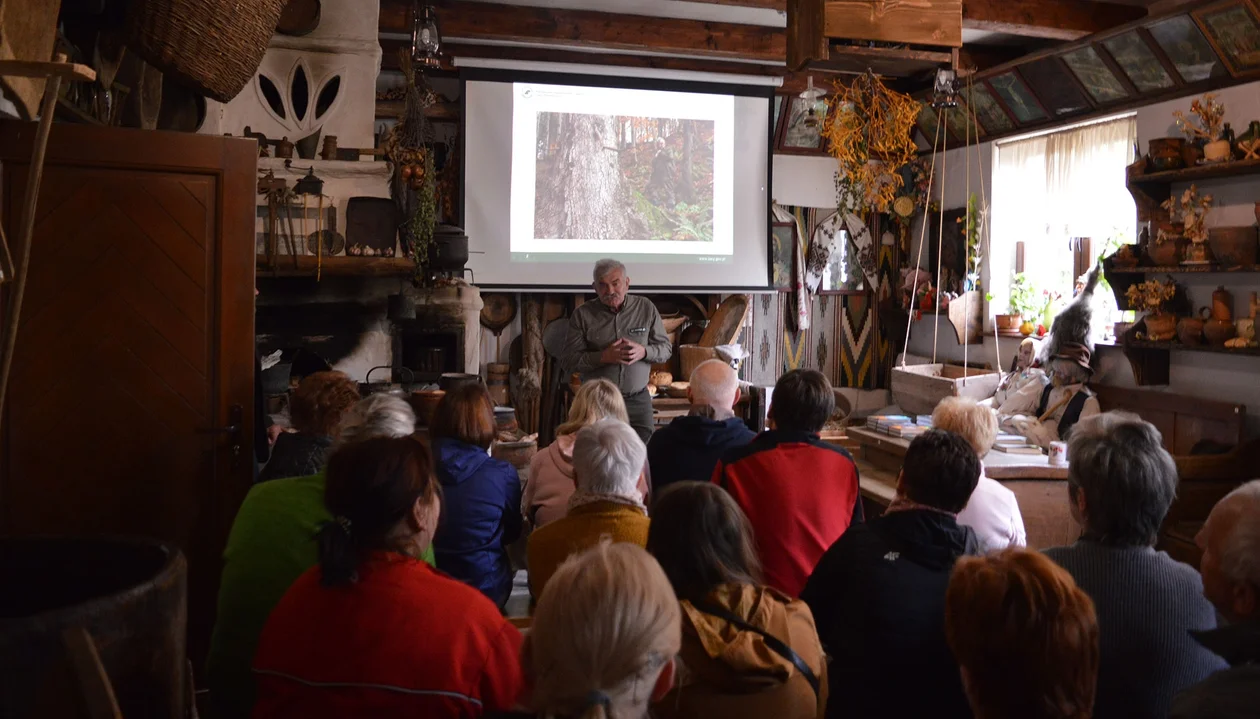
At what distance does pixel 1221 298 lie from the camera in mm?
5469

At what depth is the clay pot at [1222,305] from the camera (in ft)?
17.8

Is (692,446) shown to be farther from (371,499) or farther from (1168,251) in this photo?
(1168,251)

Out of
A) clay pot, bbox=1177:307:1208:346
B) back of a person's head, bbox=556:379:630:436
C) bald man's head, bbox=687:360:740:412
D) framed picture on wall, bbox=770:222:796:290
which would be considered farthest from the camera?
framed picture on wall, bbox=770:222:796:290

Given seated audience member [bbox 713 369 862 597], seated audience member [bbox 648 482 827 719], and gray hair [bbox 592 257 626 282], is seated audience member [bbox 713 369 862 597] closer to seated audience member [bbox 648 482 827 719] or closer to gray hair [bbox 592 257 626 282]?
seated audience member [bbox 648 482 827 719]

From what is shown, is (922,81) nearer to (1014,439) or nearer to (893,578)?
(1014,439)

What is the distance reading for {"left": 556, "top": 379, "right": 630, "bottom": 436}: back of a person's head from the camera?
11.4 ft

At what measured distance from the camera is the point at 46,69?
1.84 meters

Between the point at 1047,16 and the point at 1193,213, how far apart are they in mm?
1531

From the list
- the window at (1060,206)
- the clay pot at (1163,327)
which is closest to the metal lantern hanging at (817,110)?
the window at (1060,206)

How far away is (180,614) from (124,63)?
277 cm

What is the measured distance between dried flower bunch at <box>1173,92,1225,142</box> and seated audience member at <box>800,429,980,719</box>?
4272mm

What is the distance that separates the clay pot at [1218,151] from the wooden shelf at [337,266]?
440 centimetres

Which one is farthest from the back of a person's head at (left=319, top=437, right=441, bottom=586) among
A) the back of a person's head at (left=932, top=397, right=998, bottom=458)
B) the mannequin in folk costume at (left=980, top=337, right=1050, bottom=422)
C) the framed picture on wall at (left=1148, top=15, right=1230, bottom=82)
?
the framed picture on wall at (left=1148, top=15, right=1230, bottom=82)

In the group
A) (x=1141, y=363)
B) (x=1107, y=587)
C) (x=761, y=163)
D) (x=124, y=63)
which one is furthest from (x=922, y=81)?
(x=1107, y=587)
